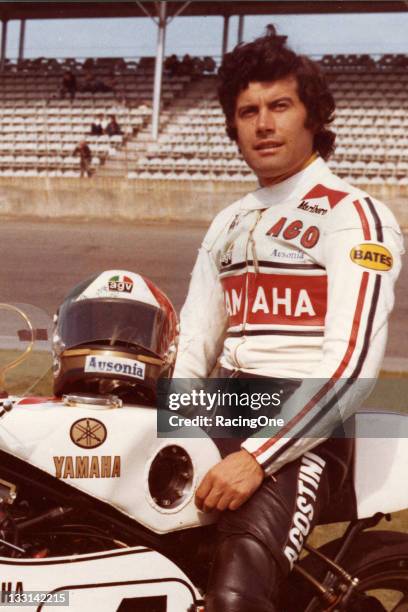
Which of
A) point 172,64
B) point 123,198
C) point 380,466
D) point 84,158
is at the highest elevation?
point 172,64

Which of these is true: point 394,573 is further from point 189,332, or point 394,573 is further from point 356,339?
point 189,332

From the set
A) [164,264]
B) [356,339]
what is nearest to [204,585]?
[356,339]

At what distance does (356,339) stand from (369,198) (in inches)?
14.5

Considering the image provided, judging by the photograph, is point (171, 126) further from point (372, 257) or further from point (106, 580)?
point (106, 580)

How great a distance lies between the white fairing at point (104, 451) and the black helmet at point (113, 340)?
100 millimetres

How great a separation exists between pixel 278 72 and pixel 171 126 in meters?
25.1

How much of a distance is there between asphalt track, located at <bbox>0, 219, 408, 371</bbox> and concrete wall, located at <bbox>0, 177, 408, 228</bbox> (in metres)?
0.68

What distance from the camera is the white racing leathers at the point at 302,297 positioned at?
6.65ft

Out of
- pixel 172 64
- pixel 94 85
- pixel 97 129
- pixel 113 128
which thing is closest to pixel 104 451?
pixel 113 128

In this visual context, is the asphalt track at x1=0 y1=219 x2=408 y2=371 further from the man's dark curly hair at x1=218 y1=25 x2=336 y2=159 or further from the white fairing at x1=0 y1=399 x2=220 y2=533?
the white fairing at x1=0 y1=399 x2=220 y2=533

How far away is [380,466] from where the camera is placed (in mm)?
2299

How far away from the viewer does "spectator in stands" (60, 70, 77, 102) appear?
95.2ft

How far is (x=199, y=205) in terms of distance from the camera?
19.8 m

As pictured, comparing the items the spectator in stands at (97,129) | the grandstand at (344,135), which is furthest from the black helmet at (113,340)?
the spectator in stands at (97,129)
